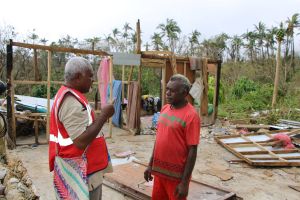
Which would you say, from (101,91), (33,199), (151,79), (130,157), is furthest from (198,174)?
(151,79)

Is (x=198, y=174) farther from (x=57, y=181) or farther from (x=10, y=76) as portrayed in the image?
(x=10, y=76)

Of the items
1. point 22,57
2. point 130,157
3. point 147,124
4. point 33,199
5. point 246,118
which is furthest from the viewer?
point 22,57

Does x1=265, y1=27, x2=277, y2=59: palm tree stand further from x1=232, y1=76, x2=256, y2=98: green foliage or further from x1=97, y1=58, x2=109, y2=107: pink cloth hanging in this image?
x1=97, y1=58, x2=109, y2=107: pink cloth hanging

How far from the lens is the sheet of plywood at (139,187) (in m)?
4.21

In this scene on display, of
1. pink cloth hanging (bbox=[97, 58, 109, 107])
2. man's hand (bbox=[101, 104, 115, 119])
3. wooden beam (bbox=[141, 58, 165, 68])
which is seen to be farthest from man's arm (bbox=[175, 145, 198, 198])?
wooden beam (bbox=[141, 58, 165, 68])

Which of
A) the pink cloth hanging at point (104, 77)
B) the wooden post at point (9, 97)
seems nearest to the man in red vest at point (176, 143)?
the wooden post at point (9, 97)

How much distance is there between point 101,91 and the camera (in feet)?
26.2

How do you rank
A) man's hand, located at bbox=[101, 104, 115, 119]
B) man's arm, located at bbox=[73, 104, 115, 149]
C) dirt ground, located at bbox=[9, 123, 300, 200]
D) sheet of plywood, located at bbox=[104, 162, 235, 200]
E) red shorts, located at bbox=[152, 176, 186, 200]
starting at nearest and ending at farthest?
man's arm, located at bbox=[73, 104, 115, 149]
man's hand, located at bbox=[101, 104, 115, 119]
red shorts, located at bbox=[152, 176, 186, 200]
sheet of plywood, located at bbox=[104, 162, 235, 200]
dirt ground, located at bbox=[9, 123, 300, 200]

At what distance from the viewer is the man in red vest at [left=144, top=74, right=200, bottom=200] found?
101 inches

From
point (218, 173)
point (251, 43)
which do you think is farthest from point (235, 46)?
point (218, 173)

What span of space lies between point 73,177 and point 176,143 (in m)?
0.97

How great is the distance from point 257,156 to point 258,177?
3.57ft

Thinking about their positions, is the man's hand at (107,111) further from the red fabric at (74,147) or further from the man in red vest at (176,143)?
the man in red vest at (176,143)

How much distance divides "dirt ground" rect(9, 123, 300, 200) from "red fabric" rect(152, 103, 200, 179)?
1979 millimetres
